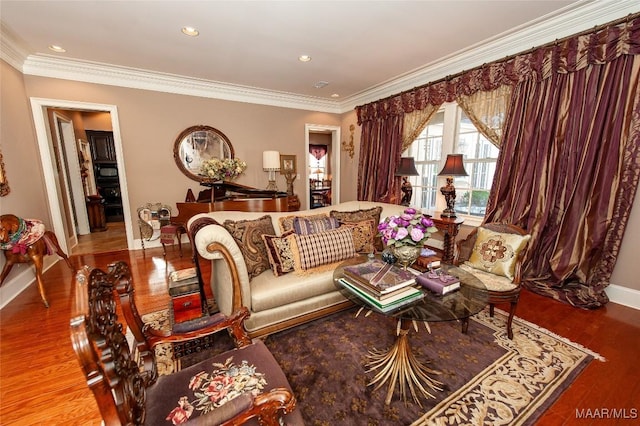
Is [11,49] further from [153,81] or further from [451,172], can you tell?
[451,172]

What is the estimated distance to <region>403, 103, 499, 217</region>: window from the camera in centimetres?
347

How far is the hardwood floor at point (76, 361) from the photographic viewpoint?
148 cm

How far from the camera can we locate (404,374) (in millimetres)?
1604

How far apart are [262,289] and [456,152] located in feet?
11.1

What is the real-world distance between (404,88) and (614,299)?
370 cm

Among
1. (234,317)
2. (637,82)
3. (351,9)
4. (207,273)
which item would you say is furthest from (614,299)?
(207,273)

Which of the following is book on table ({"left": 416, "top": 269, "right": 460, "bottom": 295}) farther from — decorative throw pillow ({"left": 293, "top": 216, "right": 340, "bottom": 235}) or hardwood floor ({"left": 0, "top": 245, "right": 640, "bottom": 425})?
decorative throw pillow ({"left": 293, "top": 216, "right": 340, "bottom": 235})

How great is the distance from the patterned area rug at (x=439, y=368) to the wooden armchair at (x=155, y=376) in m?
0.59

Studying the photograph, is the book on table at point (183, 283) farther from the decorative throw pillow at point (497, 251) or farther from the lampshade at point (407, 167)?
the lampshade at point (407, 167)

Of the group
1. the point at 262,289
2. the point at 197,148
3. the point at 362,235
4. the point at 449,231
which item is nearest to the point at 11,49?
the point at 197,148

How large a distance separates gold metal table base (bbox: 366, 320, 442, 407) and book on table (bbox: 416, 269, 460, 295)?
0.89ft

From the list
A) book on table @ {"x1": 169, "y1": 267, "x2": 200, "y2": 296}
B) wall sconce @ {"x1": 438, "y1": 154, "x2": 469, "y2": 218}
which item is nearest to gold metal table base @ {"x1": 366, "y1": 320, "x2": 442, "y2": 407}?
book on table @ {"x1": 169, "y1": 267, "x2": 200, "y2": 296}

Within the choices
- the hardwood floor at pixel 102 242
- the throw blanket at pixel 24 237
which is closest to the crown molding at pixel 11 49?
the throw blanket at pixel 24 237

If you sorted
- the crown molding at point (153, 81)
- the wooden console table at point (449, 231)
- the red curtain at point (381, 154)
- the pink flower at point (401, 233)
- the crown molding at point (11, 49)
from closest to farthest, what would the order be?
the pink flower at point (401, 233) < the crown molding at point (11, 49) < the wooden console table at point (449, 231) < the crown molding at point (153, 81) < the red curtain at point (381, 154)
